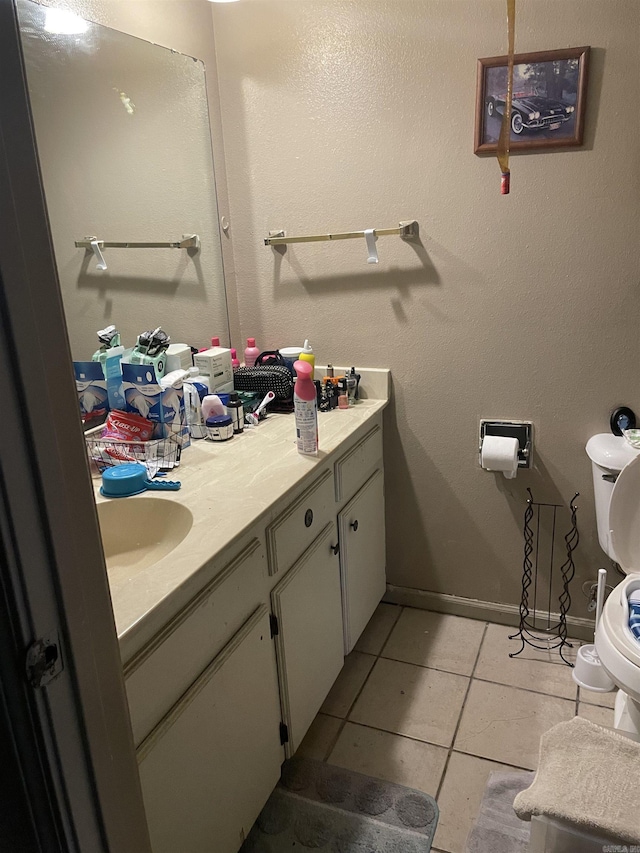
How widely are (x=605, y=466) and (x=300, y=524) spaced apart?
89cm

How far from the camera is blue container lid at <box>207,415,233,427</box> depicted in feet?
5.59

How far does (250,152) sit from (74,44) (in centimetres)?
64

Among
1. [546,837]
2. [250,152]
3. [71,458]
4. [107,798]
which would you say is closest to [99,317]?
[250,152]

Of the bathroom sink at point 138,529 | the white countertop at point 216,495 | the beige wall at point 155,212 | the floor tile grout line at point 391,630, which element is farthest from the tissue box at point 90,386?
the floor tile grout line at point 391,630

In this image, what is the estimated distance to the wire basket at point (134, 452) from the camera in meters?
1.50

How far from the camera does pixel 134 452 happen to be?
5.02 ft

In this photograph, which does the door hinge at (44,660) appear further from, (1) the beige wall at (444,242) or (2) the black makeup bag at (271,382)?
(1) the beige wall at (444,242)

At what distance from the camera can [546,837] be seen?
1229 millimetres

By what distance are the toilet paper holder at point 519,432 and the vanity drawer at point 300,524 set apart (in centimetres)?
60

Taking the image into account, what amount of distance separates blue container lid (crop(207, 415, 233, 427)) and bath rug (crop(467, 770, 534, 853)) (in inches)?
45.0

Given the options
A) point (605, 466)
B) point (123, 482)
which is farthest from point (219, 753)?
point (605, 466)

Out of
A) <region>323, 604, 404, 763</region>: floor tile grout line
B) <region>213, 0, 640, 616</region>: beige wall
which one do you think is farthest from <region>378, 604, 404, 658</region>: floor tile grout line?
<region>213, 0, 640, 616</region>: beige wall

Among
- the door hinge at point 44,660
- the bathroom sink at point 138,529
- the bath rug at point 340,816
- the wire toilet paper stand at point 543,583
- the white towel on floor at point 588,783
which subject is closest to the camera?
the door hinge at point 44,660

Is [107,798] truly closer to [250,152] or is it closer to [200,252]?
[200,252]
